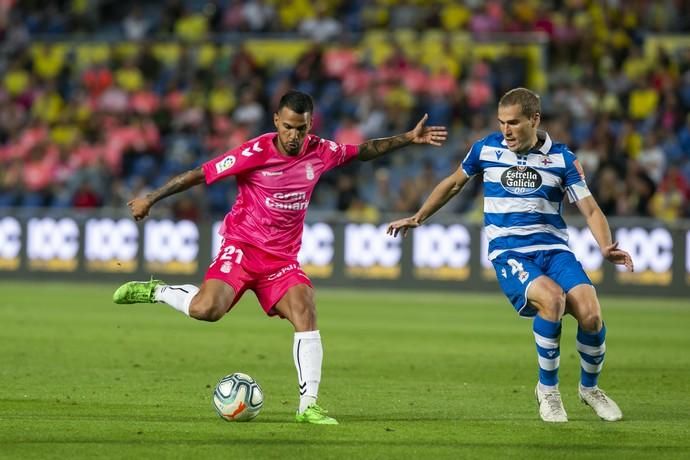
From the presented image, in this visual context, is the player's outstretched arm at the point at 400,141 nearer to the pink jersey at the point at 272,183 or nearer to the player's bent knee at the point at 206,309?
the pink jersey at the point at 272,183

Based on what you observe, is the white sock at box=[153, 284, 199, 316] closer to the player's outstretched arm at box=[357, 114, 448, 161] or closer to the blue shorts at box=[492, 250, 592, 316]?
the player's outstretched arm at box=[357, 114, 448, 161]

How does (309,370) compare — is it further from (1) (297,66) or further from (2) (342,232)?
(1) (297,66)

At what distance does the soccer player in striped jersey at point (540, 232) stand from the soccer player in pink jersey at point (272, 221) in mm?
538

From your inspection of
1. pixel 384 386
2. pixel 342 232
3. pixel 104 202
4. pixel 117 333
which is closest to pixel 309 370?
pixel 384 386

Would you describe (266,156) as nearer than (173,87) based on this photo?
Yes

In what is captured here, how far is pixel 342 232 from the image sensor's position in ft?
73.7

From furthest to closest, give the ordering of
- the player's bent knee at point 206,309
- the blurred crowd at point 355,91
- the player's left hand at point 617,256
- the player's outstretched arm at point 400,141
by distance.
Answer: the blurred crowd at point 355,91 < the player's outstretched arm at point 400,141 < the player's bent knee at point 206,309 < the player's left hand at point 617,256

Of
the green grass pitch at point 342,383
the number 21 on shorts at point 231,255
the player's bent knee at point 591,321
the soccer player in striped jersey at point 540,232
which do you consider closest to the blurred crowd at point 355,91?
the green grass pitch at point 342,383

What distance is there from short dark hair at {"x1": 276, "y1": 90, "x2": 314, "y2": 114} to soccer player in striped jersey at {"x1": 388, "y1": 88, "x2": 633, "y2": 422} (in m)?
1.08

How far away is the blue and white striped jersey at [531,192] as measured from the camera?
9.18 metres

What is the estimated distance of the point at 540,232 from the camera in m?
9.22

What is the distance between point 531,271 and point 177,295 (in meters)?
2.38

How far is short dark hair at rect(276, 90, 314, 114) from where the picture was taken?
8.83 m

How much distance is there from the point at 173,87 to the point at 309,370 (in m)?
18.4
